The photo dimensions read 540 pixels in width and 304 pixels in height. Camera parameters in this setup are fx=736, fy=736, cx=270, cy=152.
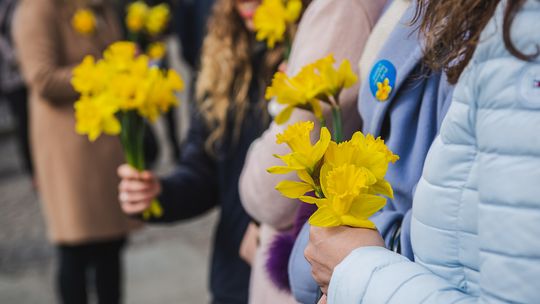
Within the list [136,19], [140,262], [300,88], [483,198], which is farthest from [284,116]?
[140,262]

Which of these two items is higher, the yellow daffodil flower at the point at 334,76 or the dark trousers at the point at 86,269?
the yellow daffodil flower at the point at 334,76

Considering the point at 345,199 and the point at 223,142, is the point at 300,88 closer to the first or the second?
the point at 345,199

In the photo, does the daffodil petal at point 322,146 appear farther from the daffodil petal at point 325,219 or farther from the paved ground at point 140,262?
the paved ground at point 140,262

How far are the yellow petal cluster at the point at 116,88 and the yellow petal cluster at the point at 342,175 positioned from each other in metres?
0.86

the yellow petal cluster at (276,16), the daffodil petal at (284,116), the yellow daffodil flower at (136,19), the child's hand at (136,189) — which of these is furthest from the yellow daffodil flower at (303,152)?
the yellow daffodil flower at (136,19)

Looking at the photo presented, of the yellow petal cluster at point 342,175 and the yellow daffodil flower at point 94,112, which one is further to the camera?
the yellow daffodil flower at point 94,112

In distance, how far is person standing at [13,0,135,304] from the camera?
308cm

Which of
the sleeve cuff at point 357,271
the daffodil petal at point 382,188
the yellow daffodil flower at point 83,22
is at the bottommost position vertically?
the yellow daffodil flower at point 83,22

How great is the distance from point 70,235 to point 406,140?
2.24 metres

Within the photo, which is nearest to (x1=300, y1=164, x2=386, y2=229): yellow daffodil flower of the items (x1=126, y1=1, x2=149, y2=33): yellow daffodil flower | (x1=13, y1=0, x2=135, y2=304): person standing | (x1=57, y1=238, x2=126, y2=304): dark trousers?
(x1=13, y1=0, x2=135, y2=304): person standing

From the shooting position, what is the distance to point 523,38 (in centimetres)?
81

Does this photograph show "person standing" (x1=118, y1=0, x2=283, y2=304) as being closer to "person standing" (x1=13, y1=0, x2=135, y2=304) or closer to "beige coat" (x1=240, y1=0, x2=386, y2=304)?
"beige coat" (x1=240, y1=0, x2=386, y2=304)

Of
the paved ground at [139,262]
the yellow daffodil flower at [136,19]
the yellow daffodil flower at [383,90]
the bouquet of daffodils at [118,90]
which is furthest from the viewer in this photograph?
the paved ground at [139,262]

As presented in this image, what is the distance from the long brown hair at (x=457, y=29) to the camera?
2.69 feet
